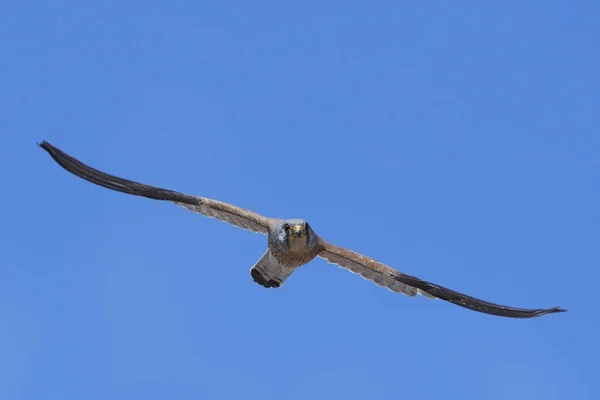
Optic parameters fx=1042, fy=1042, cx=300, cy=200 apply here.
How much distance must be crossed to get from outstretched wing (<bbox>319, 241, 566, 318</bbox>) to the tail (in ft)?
3.22

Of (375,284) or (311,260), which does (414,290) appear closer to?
(375,284)

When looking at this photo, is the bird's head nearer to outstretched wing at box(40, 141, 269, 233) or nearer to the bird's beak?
the bird's beak

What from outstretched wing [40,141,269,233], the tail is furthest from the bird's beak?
the tail

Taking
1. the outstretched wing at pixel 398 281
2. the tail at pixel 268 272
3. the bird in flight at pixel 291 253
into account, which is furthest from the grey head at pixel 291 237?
the outstretched wing at pixel 398 281

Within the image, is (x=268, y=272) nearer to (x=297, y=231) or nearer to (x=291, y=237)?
(x=291, y=237)

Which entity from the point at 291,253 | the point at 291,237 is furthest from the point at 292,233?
the point at 291,253

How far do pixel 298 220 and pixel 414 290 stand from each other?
3.17m

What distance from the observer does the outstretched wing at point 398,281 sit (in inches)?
869

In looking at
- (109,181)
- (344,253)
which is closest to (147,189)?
(109,181)

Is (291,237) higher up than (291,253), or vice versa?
(291,237)

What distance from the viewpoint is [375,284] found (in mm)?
23188

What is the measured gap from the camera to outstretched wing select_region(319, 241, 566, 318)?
2206 cm

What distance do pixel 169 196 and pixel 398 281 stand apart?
17.5ft

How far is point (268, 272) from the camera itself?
75.0ft
